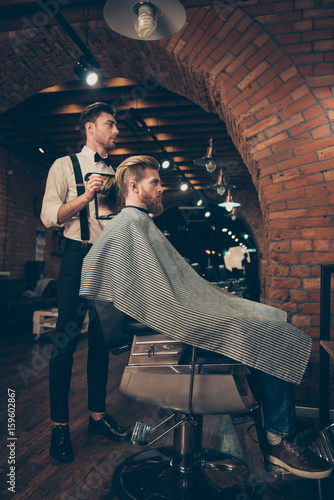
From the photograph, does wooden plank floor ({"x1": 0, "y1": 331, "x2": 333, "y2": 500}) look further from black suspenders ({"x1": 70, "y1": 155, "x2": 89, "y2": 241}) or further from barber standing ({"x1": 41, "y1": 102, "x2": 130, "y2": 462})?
black suspenders ({"x1": 70, "y1": 155, "x2": 89, "y2": 241})

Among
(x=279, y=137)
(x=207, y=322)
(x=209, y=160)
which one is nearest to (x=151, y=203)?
(x=207, y=322)

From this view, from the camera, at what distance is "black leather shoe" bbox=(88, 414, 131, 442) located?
5.39 ft

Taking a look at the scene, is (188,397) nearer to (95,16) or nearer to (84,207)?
(84,207)

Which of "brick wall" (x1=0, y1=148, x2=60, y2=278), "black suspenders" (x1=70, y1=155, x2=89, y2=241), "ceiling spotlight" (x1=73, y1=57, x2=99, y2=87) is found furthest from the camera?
"brick wall" (x1=0, y1=148, x2=60, y2=278)

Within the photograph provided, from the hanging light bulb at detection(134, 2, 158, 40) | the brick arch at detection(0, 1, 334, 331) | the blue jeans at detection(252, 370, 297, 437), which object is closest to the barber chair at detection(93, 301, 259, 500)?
the blue jeans at detection(252, 370, 297, 437)

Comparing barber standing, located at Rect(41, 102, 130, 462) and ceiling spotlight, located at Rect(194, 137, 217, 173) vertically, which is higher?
ceiling spotlight, located at Rect(194, 137, 217, 173)

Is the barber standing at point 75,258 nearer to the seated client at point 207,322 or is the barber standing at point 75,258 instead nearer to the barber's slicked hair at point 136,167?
the barber's slicked hair at point 136,167

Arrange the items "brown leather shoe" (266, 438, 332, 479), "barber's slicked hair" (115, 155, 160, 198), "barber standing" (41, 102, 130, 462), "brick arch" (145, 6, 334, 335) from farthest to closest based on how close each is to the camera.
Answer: "brick arch" (145, 6, 334, 335), "barber standing" (41, 102, 130, 462), "barber's slicked hair" (115, 155, 160, 198), "brown leather shoe" (266, 438, 332, 479)

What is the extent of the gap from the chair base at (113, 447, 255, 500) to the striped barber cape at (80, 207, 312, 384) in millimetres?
511

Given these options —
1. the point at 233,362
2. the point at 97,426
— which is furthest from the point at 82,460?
the point at 233,362

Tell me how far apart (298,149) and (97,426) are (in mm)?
2022

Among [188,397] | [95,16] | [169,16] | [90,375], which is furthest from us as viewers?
[95,16]

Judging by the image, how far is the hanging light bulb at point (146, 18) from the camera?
1.87 m

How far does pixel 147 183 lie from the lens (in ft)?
4.55
